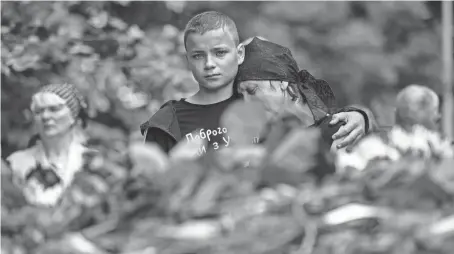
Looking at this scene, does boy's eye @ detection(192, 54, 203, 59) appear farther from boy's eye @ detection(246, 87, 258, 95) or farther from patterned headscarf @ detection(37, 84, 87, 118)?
patterned headscarf @ detection(37, 84, 87, 118)

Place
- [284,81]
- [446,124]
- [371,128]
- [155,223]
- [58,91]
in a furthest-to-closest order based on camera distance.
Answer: [446,124] → [58,91] → [284,81] → [371,128] → [155,223]

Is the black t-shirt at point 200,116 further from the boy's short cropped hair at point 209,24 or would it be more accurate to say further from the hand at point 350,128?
the hand at point 350,128

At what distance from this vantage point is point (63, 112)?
12.4 feet

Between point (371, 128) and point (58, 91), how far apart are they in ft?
7.47

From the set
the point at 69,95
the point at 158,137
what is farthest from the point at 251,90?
the point at 69,95

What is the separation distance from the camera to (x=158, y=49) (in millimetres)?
4473

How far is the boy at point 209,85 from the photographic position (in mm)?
1830

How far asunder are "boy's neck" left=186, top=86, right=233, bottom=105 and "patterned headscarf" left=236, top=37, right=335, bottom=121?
4cm

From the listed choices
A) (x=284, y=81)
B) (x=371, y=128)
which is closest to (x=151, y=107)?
(x=284, y=81)

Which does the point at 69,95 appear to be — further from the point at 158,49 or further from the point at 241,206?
the point at 241,206

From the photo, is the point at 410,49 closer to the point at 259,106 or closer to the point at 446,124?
the point at 446,124

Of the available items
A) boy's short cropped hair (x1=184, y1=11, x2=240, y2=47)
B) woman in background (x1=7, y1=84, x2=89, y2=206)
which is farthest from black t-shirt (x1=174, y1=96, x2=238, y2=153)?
woman in background (x1=7, y1=84, x2=89, y2=206)

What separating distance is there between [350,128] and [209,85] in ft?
1.32

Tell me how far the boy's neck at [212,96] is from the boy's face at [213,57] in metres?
0.11
